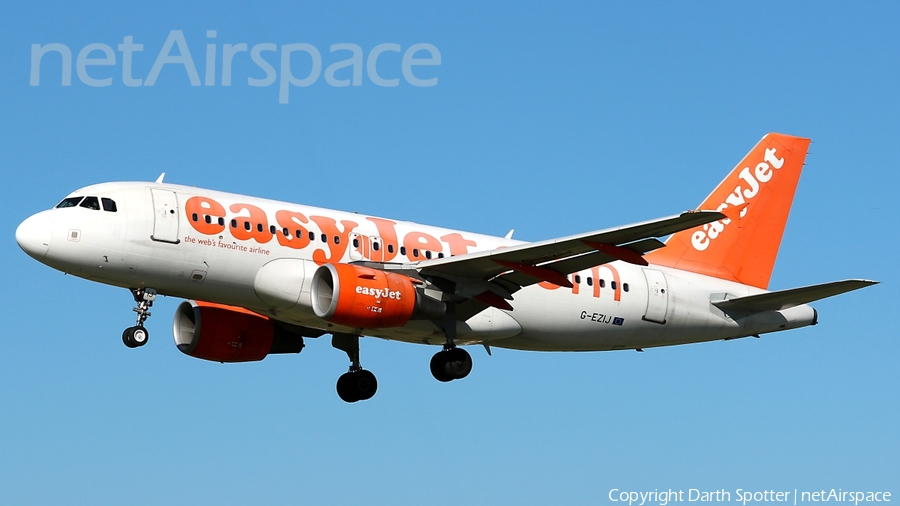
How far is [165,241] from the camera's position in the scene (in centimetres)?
3125

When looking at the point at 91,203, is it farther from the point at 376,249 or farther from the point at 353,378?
the point at 353,378

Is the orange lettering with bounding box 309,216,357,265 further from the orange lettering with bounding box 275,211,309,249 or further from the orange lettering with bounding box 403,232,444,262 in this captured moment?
the orange lettering with bounding box 403,232,444,262

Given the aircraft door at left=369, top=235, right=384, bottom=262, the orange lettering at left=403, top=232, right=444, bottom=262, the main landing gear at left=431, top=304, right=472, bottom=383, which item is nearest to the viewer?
the aircraft door at left=369, top=235, right=384, bottom=262

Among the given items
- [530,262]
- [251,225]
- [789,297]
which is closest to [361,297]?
[251,225]

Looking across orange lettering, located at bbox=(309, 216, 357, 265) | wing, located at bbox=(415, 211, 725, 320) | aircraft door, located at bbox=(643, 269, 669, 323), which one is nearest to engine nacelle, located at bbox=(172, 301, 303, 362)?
orange lettering, located at bbox=(309, 216, 357, 265)

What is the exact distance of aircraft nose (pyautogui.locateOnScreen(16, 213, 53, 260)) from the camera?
3064cm

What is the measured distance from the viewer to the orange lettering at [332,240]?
3291cm

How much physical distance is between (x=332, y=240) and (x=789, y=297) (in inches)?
493

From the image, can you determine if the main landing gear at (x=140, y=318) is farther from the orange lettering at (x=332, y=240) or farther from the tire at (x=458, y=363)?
the tire at (x=458, y=363)

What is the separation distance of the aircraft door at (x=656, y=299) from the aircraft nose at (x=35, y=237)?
16.1m

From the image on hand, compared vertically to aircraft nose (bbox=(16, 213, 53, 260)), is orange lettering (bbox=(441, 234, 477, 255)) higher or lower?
higher

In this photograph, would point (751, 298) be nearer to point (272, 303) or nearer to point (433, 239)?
point (433, 239)

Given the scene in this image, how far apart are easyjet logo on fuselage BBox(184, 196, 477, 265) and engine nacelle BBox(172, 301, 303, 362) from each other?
447cm

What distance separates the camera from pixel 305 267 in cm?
3228
